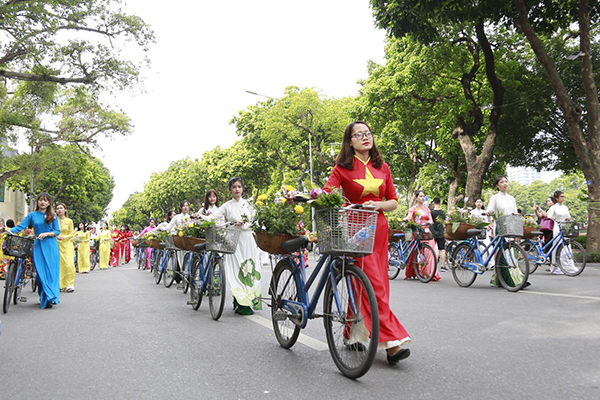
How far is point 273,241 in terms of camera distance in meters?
5.03

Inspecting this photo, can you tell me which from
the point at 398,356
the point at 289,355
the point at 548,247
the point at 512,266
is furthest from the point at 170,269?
the point at 398,356

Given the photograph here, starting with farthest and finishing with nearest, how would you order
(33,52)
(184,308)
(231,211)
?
(33,52), (184,308), (231,211)

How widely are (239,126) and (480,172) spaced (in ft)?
86.0

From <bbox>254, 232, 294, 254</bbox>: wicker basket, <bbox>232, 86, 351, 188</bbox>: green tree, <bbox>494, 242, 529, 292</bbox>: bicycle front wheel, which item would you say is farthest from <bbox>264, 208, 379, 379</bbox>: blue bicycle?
<bbox>232, 86, 351, 188</bbox>: green tree

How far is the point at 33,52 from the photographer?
16.6 m

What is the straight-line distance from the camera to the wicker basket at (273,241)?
5012 millimetres

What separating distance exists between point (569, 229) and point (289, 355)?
356 inches

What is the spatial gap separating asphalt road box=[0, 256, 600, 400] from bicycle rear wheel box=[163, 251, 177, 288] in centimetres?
357

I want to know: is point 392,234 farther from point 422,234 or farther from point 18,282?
point 18,282

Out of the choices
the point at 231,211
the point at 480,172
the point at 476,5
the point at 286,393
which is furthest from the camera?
the point at 480,172

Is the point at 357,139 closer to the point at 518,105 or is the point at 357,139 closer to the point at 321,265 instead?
the point at 321,265

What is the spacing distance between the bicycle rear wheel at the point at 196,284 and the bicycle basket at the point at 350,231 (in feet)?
13.1

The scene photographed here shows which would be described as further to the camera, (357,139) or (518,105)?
(518,105)

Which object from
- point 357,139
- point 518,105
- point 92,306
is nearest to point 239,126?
point 518,105
